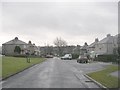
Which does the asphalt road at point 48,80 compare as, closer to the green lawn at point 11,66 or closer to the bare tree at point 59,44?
the green lawn at point 11,66

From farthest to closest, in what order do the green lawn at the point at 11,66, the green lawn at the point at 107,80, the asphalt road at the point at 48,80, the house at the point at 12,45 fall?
the house at the point at 12,45, the green lawn at the point at 11,66, the asphalt road at the point at 48,80, the green lawn at the point at 107,80

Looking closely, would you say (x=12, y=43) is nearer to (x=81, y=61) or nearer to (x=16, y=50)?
(x=16, y=50)

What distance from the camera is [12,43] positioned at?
118 m

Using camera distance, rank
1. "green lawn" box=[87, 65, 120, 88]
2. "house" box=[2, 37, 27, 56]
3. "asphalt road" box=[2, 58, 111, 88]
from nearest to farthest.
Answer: "green lawn" box=[87, 65, 120, 88] < "asphalt road" box=[2, 58, 111, 88] < "house" box=[2, 37, 27, 56]

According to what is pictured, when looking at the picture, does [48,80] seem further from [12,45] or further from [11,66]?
[12,45]

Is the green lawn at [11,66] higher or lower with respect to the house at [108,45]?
lower

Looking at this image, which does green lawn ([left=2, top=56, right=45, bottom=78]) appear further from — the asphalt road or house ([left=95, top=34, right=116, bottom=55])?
house ([left=95, top=34, right=116, bottom=55])

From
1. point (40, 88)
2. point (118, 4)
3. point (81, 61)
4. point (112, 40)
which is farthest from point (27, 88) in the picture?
point (112, 40)

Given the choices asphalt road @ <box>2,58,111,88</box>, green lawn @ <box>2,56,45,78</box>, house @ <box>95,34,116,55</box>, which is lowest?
asphalt road @ <box>2,58,111,88</box>

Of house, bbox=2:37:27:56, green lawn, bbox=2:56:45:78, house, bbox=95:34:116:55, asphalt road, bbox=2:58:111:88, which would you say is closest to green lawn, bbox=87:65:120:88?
asphalt road, bbox=2:58:111:88

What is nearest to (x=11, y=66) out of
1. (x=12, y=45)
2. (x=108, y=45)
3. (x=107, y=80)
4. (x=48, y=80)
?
(x=48, y=80)

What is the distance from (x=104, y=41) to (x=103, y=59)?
26.5 metres

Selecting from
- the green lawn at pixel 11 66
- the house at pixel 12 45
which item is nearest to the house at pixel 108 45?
the house at pixel 12 45

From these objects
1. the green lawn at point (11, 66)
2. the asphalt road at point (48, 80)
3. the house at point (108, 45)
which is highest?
the house at point (108, 45)
